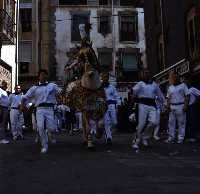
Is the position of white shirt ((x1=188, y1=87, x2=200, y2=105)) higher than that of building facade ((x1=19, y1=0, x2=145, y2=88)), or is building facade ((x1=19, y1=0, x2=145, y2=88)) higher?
building facade ((x1=19, y1=0, x2=145, y2=88))

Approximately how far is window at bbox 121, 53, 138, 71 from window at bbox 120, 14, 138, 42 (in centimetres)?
156

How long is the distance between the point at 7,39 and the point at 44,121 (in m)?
15.5

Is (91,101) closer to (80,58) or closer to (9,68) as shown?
(80,58)

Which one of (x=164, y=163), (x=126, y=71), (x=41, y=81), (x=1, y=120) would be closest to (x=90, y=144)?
(x=41, y=81)

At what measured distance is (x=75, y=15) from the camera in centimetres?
A: 4462

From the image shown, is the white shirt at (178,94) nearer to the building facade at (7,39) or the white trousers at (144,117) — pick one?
the white trousers at (144,117)

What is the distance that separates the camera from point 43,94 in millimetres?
10914

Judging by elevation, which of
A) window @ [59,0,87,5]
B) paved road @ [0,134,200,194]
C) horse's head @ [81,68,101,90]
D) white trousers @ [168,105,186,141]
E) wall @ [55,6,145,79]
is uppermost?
window @ [59,0,87,5]

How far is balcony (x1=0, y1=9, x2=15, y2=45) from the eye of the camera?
24.2m

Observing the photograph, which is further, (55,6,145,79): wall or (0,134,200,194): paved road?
(55,6,145,79): wall

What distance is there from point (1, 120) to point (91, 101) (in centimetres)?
465

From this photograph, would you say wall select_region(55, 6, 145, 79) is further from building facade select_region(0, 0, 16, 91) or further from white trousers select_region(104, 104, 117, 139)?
white trousers select_region(104, 104, 117, 139)

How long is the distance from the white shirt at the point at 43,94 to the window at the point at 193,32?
35.4 feet

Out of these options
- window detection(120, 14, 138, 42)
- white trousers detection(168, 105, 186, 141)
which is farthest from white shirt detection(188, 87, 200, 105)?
window detection(120, 14, 138, 42)
